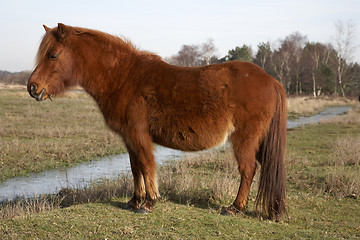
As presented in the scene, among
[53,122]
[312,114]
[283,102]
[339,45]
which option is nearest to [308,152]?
[283,102]

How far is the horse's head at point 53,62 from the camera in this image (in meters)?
4.88

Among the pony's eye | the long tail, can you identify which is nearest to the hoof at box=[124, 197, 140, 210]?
the long tail

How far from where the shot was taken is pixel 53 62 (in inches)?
193

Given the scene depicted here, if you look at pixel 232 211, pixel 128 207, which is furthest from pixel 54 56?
pixel 232 211

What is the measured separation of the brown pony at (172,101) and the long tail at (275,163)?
0.01 m

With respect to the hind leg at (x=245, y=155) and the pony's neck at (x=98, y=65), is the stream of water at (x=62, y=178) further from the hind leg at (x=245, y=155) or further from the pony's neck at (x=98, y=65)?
the hind leg at (x=245, y=155)

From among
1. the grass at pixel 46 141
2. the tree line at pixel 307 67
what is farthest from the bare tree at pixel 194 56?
the grass at pixel 46 141

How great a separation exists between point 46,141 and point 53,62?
7.98 meters

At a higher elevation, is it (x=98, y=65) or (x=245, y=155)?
(x=98, y=65)

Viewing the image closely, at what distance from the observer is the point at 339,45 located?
48594 millimetres

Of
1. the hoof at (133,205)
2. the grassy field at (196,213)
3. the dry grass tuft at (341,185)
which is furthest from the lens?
the dry grass tuft at (341,185)

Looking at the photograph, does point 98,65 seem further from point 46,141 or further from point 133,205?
point 46,141

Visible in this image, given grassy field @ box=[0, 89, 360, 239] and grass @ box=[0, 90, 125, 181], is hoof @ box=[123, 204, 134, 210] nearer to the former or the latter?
grassy field @ box=[0, 89, 360, 239]

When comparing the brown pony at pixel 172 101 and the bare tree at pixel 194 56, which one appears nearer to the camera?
the brown pony at pixel 172 101
